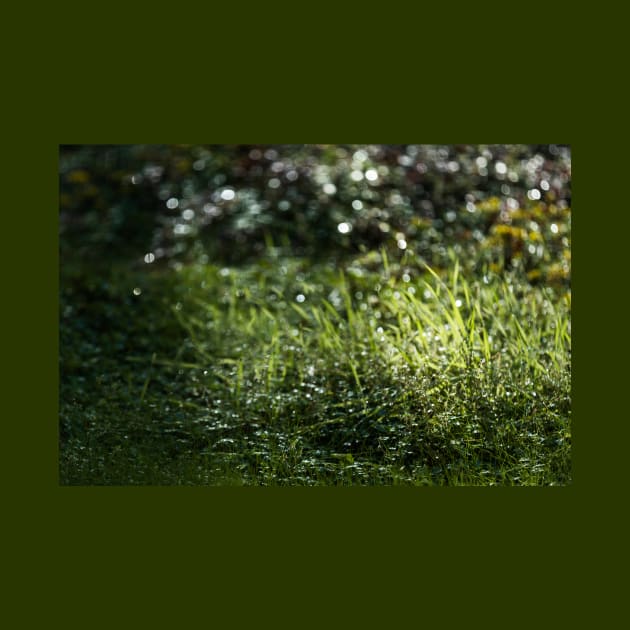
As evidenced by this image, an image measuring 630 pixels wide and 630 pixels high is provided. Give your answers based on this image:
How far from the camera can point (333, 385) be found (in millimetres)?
4660

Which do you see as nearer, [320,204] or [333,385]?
[333,385]

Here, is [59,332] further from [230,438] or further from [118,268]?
[230,438]

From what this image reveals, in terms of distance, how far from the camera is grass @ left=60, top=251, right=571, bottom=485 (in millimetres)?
4332

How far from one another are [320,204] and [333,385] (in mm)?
1985

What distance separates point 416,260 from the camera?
5332 millimetres

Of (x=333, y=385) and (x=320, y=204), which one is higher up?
(x=320, y=204)

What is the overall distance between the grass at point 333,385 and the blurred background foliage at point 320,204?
322mm

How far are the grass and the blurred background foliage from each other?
32cm

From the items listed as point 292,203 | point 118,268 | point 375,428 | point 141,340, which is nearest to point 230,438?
point 375,428

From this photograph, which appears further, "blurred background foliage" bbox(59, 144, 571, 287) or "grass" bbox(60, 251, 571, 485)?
"blurred background foliage" bbox(59, 144, 571, 287)

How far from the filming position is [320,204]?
6238 mm

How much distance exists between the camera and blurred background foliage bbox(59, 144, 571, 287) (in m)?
5.34

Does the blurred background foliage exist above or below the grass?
above

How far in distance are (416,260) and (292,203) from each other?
1360 mm
